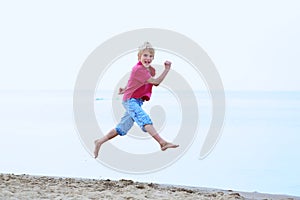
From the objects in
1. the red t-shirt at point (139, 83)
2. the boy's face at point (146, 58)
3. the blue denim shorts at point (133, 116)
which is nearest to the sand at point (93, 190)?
the blue denim shorts at point (133, 116)

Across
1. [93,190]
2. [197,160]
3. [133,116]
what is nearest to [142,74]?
[133,116]

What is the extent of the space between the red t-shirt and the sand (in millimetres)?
927

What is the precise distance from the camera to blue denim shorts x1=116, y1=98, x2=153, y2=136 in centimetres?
535

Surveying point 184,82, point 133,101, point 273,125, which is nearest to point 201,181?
point 184,82

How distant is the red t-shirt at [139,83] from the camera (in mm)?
5266

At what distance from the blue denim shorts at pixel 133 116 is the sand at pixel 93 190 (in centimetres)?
61

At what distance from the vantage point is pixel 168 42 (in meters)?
5.65

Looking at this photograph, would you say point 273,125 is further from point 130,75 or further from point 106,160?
point 130,75

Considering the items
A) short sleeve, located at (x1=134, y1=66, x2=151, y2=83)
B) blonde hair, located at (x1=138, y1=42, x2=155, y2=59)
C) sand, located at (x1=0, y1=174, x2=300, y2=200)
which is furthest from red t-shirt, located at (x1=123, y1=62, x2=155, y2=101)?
sand, located at (x1=0, y1=174, x2=300, y2=200)

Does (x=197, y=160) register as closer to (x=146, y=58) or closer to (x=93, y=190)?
(x=93, y=190)

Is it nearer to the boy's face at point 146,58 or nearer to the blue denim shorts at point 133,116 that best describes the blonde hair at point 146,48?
the boy's face at point 146,58

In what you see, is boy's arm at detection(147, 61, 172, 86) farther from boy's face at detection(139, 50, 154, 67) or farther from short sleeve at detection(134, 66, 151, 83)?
boy's face at detection(139, 50, 154, 67)

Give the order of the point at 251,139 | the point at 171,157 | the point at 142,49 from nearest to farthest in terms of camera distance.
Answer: the point at 142,49, the point at 171,157, the point at 251,139

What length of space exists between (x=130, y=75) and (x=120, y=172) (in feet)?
8.15
